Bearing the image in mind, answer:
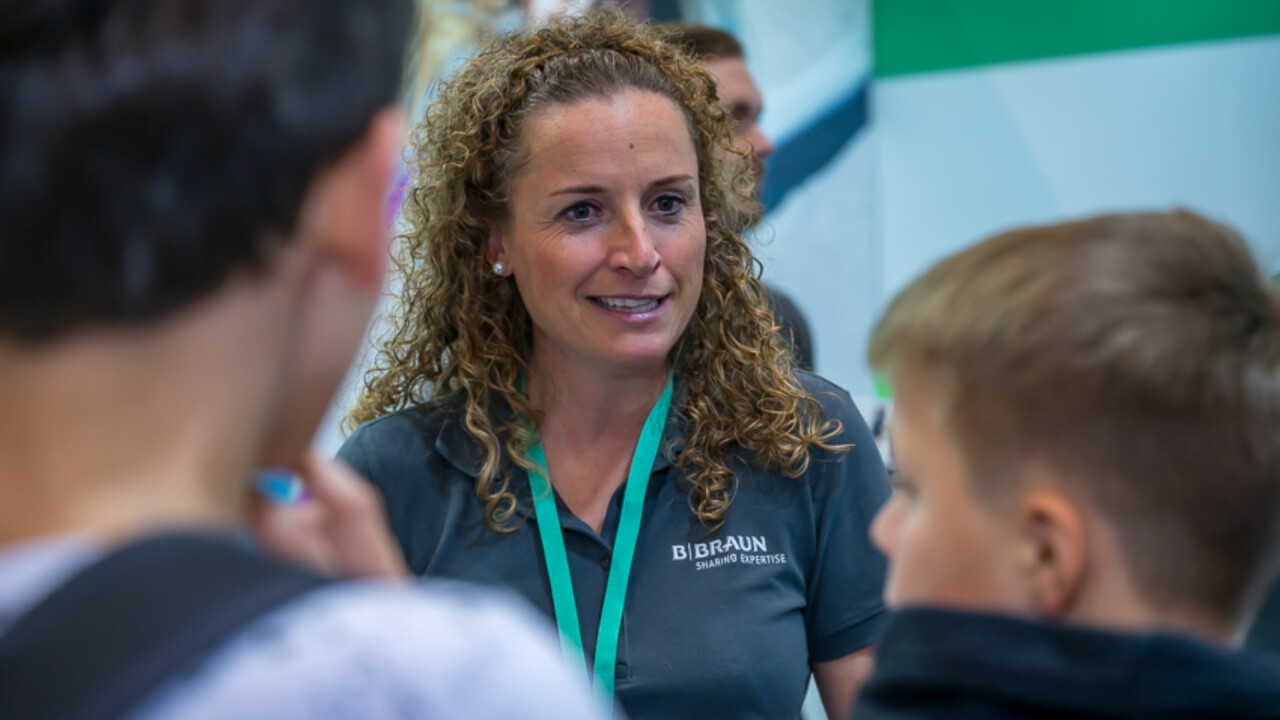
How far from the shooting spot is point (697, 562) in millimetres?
1958

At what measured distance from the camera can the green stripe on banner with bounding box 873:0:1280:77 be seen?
14.2 feet

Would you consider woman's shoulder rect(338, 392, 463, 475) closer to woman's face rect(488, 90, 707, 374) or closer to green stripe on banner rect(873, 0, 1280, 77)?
woman's face rect(488, 90, 707, 374)

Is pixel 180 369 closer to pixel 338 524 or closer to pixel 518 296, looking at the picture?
pixel 338 524

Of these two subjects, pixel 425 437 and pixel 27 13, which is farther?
pixel 425 437

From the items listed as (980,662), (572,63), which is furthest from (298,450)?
(572,63)

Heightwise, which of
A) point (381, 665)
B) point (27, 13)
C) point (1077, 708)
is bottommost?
point (1077, 708)

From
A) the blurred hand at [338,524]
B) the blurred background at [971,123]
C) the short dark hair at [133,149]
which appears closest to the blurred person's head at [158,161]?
the short dark hair at [133,149]

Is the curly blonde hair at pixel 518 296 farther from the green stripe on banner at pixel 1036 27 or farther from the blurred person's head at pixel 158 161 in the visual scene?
Answer: the green stripe on banner at pixel 1036 27

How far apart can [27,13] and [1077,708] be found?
2.76 ft

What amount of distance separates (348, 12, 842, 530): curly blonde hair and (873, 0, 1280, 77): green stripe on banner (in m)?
2.65

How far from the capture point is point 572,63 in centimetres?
215

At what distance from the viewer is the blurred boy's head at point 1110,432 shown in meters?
0.96

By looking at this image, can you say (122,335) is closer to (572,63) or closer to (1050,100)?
(572,63)

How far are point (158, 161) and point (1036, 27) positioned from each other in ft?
14.5
